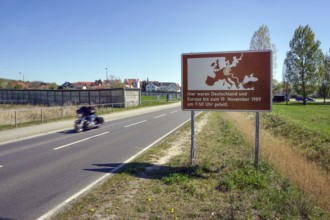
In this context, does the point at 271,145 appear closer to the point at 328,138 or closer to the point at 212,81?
the point at 328,138

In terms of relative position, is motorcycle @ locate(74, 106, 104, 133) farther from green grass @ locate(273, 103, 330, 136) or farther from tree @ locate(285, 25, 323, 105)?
tree @ locate(285, 25, 323, 105)

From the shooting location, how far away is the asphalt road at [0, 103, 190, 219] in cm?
562

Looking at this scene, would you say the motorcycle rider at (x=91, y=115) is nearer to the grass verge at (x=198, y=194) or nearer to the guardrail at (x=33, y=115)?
the guardrail at (x=33, y=115)

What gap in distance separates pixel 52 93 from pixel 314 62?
2034 inches

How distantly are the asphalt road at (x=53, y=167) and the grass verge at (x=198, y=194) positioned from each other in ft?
2.14

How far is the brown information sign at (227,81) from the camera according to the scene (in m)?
7.54

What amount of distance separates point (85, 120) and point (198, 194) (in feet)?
40.9

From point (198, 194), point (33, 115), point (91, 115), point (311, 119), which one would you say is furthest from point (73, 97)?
point (198, 194)

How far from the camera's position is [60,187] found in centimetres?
657

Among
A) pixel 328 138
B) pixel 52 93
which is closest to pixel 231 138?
pixel 328 138

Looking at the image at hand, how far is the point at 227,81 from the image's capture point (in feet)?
25.7

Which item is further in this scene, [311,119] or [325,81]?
[325,81]

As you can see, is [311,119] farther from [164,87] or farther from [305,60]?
[164,87]

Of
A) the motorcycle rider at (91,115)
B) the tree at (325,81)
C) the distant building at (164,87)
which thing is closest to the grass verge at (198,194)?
the motorcycle rider at (91,115)
